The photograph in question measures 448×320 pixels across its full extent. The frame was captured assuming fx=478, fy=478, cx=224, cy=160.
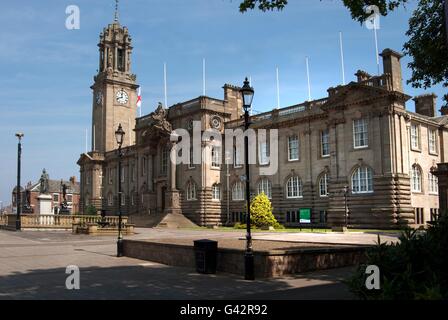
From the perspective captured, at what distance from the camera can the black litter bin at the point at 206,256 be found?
15945 millimetres

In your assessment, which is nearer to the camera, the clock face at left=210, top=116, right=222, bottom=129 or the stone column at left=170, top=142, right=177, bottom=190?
the clock face at left=210, top=116, right=222, bottom=129

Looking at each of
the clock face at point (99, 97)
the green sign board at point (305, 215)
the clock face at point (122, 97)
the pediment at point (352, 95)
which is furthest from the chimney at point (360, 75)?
the clock face at point (99, 97)

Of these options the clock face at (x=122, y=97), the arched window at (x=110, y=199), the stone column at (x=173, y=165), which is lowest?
the arched window at (x=110, y=199)

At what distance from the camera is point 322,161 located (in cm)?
4812

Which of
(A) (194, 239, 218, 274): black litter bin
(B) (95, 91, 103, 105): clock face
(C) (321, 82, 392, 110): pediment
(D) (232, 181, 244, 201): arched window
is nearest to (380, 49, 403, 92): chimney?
(C) (321, 82, 392, 110): pediment

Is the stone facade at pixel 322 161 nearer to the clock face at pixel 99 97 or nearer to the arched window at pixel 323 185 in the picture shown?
the arched window at pixel 323 185

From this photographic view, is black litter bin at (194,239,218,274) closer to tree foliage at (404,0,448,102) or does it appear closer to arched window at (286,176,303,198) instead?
tree foliage at (404,0,448,102)

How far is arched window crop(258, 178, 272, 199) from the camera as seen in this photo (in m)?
53.6

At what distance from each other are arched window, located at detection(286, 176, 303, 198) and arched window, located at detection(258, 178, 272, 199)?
2.53m

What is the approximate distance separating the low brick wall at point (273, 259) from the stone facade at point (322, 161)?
18.0m

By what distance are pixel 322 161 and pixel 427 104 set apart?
15.7 m

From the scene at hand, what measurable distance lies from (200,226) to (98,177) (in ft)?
106
